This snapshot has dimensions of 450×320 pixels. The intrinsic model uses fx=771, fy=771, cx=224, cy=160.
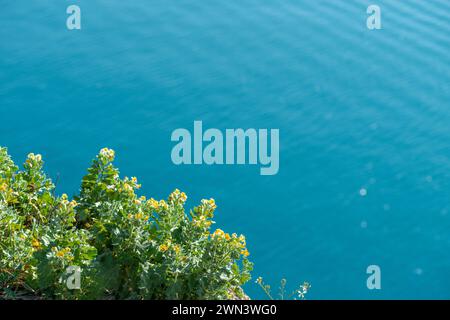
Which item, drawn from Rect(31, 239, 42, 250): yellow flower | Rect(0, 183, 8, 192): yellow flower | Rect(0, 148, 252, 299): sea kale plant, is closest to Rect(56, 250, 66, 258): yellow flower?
Rect(0, 148, 252, 299): sea kale plant

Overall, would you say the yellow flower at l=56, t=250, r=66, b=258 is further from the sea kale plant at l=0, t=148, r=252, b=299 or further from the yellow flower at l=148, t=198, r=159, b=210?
the yellow flower at l=148, t=198, r=159, b=210

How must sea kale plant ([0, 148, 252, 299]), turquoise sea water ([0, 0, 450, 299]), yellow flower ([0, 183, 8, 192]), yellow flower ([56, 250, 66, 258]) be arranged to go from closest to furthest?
yellow flower ([56, 250, 66, 258]) < sea kale plant ([0, 148, 252, 299]) < yellow flower ([0, 183, 8, 192]) < turquoise sea water ([0, 0, 450, 299])

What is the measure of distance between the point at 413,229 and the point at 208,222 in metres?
3.52

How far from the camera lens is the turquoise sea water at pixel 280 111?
6844 mm

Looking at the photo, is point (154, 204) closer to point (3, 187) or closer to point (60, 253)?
point (60, 253)

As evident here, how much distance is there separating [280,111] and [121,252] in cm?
476

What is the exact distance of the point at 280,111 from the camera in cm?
853

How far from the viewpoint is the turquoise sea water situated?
6.84 metres

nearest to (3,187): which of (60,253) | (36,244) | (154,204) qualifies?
(36,244)

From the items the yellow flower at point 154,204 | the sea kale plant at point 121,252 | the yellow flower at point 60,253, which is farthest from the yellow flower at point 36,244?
the yellow flower at point 154,204

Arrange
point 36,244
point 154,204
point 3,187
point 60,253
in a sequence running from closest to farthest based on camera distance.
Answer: point 60,253 < point 36,244 < point 154,204 < point 3,187

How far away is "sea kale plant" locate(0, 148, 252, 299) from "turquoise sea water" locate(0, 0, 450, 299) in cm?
218

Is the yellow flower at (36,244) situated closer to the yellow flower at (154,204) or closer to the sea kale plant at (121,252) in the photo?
the sea kale plant at (121,252)

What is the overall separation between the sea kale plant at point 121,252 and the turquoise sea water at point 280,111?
2.18 meters
